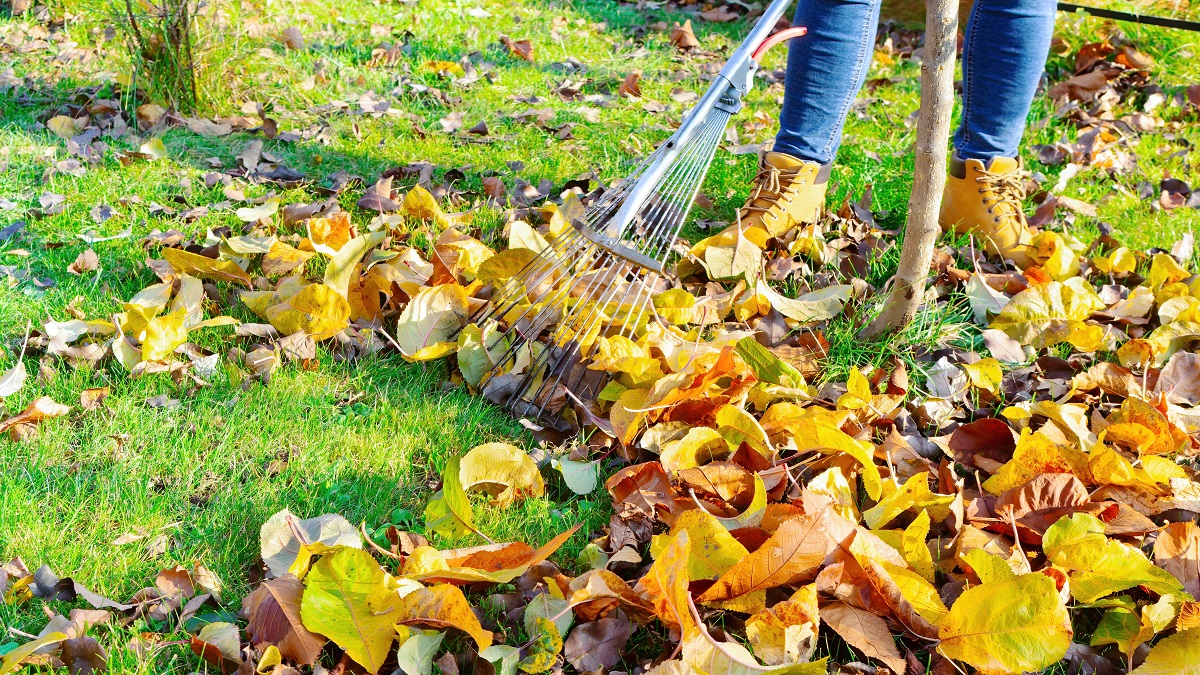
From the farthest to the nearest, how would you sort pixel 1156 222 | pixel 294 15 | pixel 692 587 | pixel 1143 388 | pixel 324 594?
pixel 294 15 → pixel 1156 222 → pixel 1143 388 → pixel 692 587 → pixel 324 594

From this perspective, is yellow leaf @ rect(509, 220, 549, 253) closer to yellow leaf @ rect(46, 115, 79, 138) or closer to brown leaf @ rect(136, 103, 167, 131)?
brown leaf @ rect(136, 103, 167, 131)

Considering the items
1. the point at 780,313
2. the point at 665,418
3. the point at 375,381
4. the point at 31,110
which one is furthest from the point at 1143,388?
the point at 31,110

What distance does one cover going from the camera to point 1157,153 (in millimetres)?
3520

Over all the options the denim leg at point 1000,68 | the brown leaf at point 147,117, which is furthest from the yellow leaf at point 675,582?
the brown leaf at point 147,117

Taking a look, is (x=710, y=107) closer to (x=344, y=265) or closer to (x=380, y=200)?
(x=344, y=265)

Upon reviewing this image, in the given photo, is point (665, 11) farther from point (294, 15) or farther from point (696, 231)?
point (696, 231)

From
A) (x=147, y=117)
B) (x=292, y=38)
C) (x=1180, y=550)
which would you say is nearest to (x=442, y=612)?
(x=1180, y=550)

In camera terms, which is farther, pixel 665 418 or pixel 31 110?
pixel 31 110

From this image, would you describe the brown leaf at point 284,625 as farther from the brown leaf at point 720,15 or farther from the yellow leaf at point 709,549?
the brown leaf at point 720,15

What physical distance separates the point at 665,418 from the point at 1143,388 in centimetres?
105

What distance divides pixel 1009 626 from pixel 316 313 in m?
1.52

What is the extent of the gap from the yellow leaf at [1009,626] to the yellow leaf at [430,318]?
46.7 inches

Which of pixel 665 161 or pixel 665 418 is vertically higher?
pixel 665 161

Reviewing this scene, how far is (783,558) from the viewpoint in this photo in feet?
4.57
